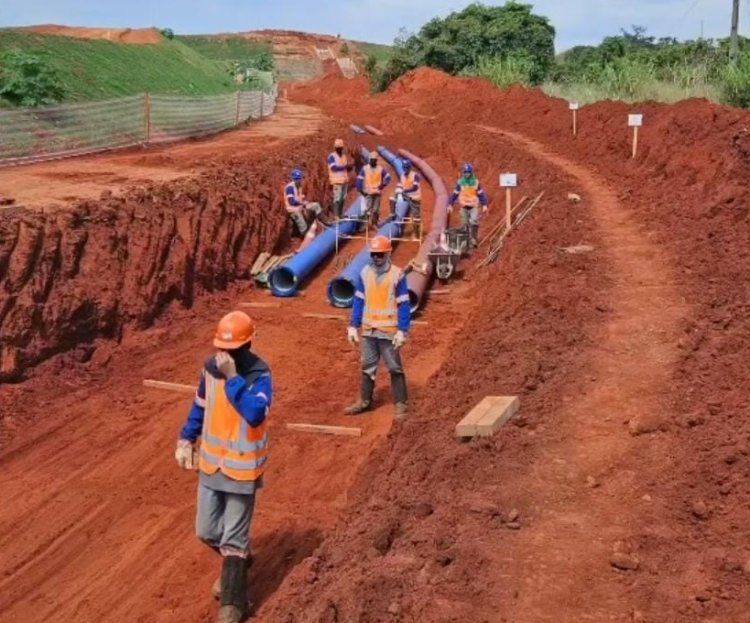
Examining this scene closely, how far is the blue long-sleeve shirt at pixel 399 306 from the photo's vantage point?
9516mm

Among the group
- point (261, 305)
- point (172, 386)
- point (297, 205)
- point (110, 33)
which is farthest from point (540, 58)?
point (172, 386)

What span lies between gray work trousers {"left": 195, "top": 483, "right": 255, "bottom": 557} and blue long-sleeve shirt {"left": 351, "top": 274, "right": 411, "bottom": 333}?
3.75 metres

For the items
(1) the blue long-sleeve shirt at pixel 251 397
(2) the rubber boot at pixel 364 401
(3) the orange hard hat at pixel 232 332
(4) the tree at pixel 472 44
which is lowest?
(2) the rubber boot at pixel 364 401

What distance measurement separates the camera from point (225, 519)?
6.07 metres

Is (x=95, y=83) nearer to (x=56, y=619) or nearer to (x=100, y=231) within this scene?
(x=100, y=231)

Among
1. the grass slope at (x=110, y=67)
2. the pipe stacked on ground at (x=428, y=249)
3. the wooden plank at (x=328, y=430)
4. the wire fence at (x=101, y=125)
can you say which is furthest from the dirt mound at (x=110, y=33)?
the wooden plank at (x=328, y=430)

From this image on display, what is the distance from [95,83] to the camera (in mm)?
28266

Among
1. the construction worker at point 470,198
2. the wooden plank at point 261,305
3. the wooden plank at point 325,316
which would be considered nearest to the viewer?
the wooden plank at point 325,316

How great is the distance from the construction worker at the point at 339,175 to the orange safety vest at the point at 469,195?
11.2 ft

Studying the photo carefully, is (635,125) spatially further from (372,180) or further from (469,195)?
(372,180)

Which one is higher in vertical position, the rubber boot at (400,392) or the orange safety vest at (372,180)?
the orange safety vest at (372,180)

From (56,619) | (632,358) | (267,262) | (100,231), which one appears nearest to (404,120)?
(267,262)

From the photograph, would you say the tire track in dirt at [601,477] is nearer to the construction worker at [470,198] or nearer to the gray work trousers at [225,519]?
the gray work trousers at [225,519]

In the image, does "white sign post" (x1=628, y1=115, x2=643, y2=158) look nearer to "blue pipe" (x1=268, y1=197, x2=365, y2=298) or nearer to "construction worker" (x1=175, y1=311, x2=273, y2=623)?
"blue pipe" (x1=268, y1=197, x2=365, y2=298)
